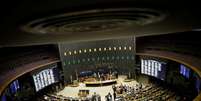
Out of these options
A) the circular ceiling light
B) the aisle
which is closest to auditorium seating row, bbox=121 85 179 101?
the aisle

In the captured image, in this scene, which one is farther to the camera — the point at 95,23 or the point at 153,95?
the point at 153,95

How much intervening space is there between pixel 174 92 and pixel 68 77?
41.8 ft

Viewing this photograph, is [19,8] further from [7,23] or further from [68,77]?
[68,77]

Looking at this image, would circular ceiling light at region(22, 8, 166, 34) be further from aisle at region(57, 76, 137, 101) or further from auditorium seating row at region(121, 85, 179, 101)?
aisle at region(57, 76, 137, 101)

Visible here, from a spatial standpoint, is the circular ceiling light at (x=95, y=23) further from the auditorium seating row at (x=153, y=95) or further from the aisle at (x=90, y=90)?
the aisle at (x=90, y=90)

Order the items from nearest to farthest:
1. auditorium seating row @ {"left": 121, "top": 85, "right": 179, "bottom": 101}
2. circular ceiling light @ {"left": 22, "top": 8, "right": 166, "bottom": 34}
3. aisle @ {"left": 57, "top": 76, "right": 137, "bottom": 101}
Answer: circular ceiling light @ {"left": 22, "top": 8, "right": 166, "bottom": 34}
auditorium seating row @ {"left": 121, "top": 85, "right": 179, "bottom": 101}
aisle @ {"left": 57, "top": 76, "right": 137, "bottom": 101}

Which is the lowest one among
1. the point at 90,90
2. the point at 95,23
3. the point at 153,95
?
the point at 90,90

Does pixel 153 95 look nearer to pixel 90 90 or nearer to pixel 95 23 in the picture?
pixel 90 90

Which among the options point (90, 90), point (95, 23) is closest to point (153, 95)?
point (90, 90)

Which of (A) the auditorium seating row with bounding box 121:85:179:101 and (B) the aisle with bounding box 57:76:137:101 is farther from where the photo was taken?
(B) the aisle with bounding box 57:76:137:101

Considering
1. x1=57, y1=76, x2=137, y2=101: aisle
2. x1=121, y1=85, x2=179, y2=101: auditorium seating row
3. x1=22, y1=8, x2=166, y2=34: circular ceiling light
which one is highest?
x1=22, y1=8, x2=166, y2=34: circular ceiling light

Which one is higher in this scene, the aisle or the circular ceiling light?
the circular ceiling light

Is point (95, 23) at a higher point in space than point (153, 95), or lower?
higher

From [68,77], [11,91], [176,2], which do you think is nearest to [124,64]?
[68,77]
